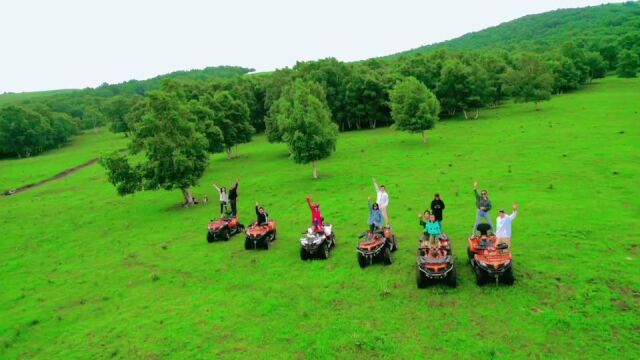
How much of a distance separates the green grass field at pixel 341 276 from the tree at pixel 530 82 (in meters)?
30.0

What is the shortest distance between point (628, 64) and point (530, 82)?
43.1 m

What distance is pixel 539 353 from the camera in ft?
41.0

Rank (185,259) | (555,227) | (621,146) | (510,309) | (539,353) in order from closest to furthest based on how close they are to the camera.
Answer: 1. (539,353)
2. (510,309)
3. (555,227)
4. (185,259)
5. (621,146)

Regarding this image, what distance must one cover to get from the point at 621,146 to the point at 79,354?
4556 centimetres

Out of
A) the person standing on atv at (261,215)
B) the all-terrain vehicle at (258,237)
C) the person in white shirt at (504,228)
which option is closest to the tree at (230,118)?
the person standing on atv at (261,215)

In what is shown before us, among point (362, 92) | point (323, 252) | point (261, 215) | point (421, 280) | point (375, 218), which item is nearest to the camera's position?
point (421, 280)

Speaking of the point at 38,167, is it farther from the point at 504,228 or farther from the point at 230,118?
the point at 504,228

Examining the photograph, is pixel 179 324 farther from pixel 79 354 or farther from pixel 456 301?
pixel 456 301

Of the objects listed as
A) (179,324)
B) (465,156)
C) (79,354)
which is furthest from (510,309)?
(465,156)

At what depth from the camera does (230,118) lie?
5975 cm

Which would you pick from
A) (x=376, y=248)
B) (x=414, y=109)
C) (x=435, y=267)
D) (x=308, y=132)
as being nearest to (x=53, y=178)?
(x=308, y=132)

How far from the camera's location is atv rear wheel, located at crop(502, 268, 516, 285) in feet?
53.3

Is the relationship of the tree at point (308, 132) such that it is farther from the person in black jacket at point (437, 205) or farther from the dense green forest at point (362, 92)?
the person in black jacket at point (437, 205)

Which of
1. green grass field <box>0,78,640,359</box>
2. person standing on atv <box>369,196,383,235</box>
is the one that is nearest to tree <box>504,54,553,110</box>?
green grass field <box>0,78,640,359</box>
